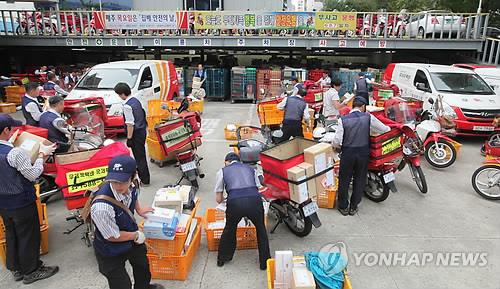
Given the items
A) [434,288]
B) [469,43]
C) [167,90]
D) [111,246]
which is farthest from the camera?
[469,43]

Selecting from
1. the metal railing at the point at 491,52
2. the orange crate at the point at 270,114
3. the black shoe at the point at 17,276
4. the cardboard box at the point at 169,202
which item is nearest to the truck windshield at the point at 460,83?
the orange crate at the point at 270,114

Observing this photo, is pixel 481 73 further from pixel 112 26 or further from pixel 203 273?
pixel 112 26

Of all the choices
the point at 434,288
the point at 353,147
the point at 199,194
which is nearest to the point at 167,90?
the point at 199,194

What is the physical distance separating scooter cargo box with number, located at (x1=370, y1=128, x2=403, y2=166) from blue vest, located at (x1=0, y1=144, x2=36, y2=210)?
4.45 metres

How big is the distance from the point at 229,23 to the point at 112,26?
14.4 feet

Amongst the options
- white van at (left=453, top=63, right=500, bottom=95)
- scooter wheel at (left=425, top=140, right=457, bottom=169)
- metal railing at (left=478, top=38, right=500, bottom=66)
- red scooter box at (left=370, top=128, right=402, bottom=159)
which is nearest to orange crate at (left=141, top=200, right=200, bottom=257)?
red scooter box at (left=370, top=128, right=402, bottom=159)

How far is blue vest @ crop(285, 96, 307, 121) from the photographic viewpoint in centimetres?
695

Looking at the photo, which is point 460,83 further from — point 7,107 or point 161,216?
point 7,107

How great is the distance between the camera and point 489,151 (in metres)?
7.46

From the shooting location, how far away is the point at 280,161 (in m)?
4.24

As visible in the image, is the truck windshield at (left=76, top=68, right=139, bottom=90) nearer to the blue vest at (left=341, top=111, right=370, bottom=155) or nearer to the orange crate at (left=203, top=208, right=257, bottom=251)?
the orange crate at (left=203, top=208, right=257, bottom=251)

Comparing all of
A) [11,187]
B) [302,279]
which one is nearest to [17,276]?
[11,187]

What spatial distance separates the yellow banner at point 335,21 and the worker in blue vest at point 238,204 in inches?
410

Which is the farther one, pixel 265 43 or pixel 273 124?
pixel 265 43
